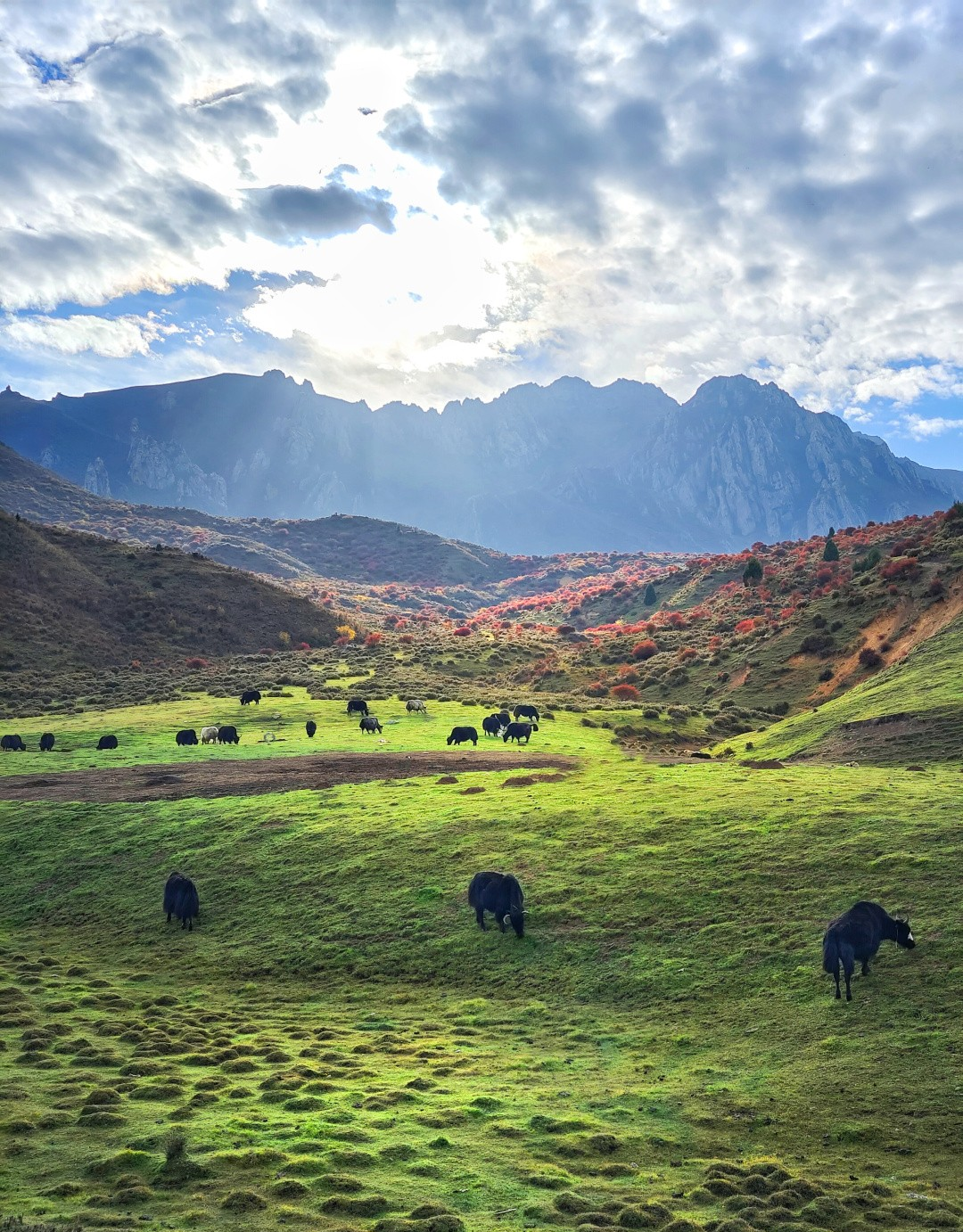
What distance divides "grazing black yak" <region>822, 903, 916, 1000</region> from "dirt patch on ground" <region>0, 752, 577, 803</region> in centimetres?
Result: 2473

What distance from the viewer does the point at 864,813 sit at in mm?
23781

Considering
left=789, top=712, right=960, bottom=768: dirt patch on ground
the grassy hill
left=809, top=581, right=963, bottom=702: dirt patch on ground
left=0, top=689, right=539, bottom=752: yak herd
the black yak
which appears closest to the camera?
left=789, top=712, right=960, bottom=768: dirt patch on ground

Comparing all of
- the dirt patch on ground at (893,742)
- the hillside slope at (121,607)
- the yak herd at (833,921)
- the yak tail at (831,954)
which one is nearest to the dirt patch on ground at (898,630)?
the dirt patch on ground at (893,742)

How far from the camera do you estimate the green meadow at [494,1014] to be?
1095cm

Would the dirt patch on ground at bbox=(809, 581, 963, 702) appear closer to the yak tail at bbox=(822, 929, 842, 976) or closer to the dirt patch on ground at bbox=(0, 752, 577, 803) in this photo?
the dirt patch on ground at bbox=(0, 752, 577, 803)

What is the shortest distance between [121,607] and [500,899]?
108090mm

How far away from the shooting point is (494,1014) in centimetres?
1864

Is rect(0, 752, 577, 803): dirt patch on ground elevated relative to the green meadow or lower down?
elevated

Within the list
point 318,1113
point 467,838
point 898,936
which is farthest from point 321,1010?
point 898,936

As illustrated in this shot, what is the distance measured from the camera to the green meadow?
10953mm

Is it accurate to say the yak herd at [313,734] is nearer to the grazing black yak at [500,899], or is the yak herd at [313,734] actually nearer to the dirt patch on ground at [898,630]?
the dirt patch on ground at [898,630]

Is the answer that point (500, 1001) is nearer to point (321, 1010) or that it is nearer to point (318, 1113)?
point (321, 1010)

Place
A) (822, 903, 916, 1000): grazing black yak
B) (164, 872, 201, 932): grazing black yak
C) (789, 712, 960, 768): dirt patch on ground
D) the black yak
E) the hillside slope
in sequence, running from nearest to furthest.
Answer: (822, 903, 916, 1000): grazing black yak, (164, 872, 201, 932): grazing black yak, (789, 712, 960, 768): dirt patch on ground, the black yak, the hillside slope

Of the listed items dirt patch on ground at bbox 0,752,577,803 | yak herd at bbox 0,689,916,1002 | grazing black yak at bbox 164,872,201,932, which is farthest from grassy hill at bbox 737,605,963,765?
grazing black yak at bbox 164,872,201,932
